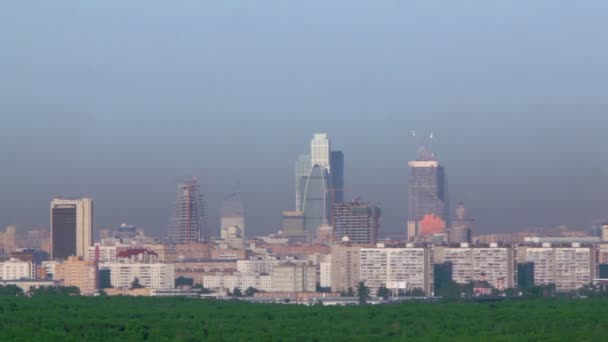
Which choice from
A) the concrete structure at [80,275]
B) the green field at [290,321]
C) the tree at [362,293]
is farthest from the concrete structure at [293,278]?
the green field at [290,321]

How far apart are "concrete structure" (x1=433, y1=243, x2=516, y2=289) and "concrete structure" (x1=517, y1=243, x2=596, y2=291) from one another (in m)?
3.20

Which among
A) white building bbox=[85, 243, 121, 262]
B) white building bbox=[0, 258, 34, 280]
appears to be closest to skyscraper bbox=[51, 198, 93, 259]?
white building bbox=[85, 243, 121, 262]

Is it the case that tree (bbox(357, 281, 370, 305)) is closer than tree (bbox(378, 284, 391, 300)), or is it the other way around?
tree (bbox(357, 281, 370, 305))

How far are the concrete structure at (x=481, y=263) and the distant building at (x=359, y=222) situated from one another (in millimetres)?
31451

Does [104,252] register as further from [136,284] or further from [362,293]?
[362,293]

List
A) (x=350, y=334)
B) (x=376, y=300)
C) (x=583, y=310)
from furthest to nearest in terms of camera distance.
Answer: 1. (x=376, y=300)
2. (x=583, y=310)
3. (x=350, y=334)

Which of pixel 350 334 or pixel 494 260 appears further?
pixel 494 260

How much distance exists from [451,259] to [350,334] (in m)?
76.3

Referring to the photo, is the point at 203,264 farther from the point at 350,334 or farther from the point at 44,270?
the point at 350,334

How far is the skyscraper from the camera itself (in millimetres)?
184375

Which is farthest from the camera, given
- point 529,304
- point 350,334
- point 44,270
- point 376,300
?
point 44,270

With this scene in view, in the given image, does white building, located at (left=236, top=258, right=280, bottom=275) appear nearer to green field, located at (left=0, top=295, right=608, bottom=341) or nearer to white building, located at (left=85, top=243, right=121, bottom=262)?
white building, located at (left=85, top=243, right=121, bottom=262)

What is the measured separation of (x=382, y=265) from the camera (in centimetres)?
14850

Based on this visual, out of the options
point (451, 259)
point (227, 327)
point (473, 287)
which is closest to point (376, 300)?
point (473, 287)
